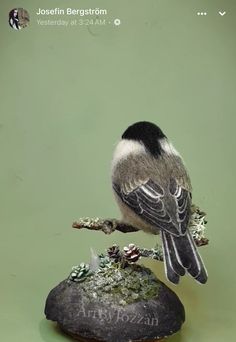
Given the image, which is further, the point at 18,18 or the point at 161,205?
the point at 18,18

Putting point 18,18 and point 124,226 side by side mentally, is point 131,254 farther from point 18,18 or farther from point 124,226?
point 18,18

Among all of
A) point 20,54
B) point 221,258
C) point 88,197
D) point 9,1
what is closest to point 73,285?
point 88,197

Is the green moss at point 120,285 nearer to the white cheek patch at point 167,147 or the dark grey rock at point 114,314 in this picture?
the dark grey rock at point 114,314

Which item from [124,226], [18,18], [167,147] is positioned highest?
[18,18]

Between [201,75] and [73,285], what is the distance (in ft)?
1.71

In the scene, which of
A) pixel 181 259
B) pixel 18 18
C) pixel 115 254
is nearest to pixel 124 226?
pixel 115 254

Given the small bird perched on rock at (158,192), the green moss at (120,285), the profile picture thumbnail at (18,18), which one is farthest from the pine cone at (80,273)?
the profile picture thumbnail at (18,18)

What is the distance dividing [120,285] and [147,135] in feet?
0.99

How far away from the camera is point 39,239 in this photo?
1670mm

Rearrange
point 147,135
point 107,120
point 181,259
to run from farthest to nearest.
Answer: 1. point 107,120
2. point 147,135
3. point 181,259

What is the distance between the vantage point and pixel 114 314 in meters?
1.37

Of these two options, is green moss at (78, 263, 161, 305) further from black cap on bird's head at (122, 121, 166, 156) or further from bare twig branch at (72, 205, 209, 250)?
black cap on bird's head at (122, 121, 166, 156)

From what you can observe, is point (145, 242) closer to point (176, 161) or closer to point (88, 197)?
point (88, 197)

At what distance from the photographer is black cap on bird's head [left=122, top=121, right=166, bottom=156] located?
144cm
